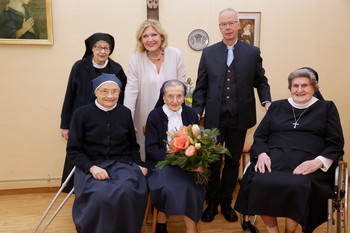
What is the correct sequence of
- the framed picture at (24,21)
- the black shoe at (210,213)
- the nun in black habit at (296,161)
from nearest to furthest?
the nun in black habit at (296,161) < the black shoe at (210,213) < the framed picture at (24,21)

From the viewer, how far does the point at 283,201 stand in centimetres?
238

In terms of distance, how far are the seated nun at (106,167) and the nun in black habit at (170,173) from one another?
13 centimetres

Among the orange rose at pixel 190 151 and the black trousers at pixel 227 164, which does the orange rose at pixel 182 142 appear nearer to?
the orange rose at pixel 190 151

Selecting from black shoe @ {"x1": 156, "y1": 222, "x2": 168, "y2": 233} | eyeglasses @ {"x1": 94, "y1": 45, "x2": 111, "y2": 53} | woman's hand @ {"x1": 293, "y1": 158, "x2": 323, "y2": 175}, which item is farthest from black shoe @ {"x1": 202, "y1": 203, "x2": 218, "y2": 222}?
eyeglasses @ {"x1": 94, "y1": 45, "x2": 111, "y2": 53}

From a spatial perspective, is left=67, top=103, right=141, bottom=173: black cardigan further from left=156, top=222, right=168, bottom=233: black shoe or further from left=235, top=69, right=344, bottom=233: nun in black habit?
left=235, top=69, right=344, bottom=233: nun in black habit

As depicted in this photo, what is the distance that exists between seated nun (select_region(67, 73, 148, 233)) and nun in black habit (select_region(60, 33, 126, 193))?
1.23 ft

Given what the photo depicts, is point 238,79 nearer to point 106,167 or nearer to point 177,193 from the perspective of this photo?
point 177,193

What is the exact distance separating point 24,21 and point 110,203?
276 cm

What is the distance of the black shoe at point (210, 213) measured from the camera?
3.20 m

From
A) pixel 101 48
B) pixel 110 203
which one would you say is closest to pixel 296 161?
pixel 110 203

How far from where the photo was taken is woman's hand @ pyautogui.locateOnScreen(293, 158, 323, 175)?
2402 millimetres

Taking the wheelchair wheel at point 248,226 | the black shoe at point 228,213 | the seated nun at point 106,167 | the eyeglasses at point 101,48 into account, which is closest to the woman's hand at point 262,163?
the wheelchair wheel at point 248,226

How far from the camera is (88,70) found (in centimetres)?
300

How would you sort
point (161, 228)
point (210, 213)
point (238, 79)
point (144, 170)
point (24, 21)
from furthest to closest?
point (24, 21) < point (210, 213) < point (238, 79) < point (161, 228) < point (144, 170)
